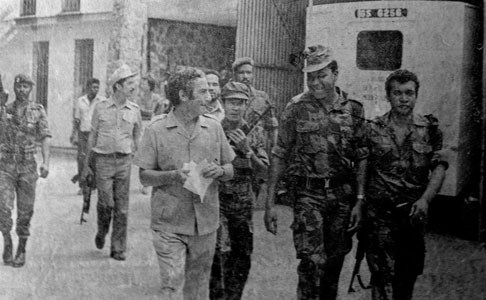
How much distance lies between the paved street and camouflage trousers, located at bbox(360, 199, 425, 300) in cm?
82

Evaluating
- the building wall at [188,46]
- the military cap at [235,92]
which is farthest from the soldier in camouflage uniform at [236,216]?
the building wall at [188,46]

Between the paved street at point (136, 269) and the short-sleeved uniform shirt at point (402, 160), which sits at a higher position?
the short-sleeved uniform shirt at point (402, 160)

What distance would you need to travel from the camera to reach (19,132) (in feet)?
18.0

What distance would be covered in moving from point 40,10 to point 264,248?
28.0ft

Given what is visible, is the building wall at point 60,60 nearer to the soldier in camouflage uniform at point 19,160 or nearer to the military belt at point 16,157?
the soldier in camouflage uniform at point 19,160

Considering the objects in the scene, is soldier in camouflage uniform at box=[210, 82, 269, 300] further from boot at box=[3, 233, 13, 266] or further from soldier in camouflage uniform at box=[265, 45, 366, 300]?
boot at box=[3, 233, 13, 266]

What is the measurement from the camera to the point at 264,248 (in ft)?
21.2

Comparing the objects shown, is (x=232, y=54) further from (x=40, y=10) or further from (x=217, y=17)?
(x=40, y=10)

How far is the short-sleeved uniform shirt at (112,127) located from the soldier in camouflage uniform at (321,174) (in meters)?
2.32

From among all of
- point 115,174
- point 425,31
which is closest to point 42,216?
point 115,174

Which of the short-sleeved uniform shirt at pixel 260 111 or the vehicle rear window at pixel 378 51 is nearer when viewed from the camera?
the short-sleeved uniform shirt at pixel 260 111

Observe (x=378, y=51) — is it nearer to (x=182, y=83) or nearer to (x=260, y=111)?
(x=260, y=111)

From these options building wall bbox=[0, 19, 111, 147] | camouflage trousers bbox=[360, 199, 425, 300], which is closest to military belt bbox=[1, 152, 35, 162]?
camouflage trousers bbox=[360, 199, 425, 300]

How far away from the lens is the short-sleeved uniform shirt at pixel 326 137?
405 cm
